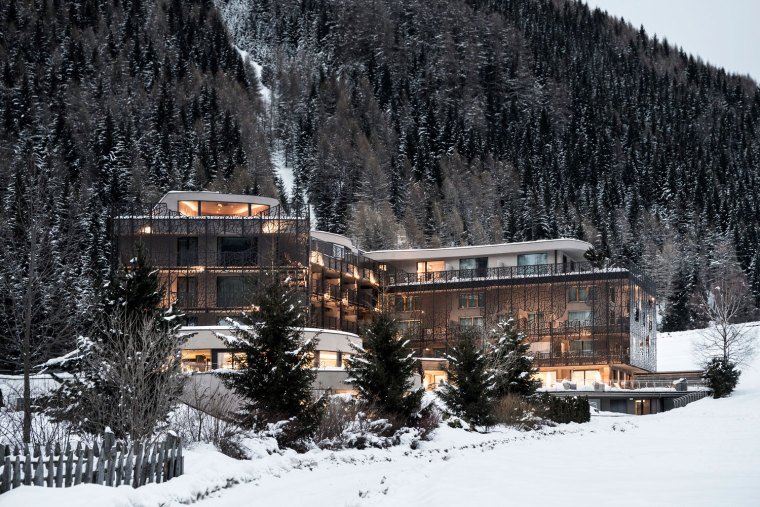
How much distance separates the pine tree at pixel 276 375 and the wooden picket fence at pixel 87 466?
6814mm

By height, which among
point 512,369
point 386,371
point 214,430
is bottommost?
point 214,430

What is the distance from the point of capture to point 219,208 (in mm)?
69188

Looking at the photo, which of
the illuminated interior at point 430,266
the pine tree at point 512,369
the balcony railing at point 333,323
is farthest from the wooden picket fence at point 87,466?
Answer: the illuminated interior at point 430,266

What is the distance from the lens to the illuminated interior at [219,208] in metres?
67.9

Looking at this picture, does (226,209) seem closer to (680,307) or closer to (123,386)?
(123,386)

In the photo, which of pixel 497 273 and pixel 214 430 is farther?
pixel 497 273

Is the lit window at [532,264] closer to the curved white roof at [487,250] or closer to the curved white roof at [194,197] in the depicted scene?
the curved white roof at [487,250]

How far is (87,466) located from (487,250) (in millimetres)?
66529

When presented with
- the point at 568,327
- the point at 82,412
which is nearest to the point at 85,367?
the point at 82,412

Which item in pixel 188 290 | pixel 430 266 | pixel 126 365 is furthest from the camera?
pixel 430 266

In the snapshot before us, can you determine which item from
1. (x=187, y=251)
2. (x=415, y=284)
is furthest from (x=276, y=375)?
(x=415, y=284)

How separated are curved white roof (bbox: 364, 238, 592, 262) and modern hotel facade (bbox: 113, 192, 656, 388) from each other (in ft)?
0.42

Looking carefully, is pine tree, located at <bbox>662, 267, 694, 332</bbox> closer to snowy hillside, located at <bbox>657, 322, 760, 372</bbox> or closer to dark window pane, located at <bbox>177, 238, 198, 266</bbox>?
snowy hillside, located at <bbox>657, 322, 760, 372</bbox>

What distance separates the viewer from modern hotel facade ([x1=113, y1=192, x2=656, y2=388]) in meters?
62.2
